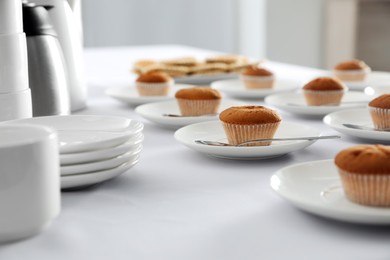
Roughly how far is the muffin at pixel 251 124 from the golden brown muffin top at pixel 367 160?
0.24 metres

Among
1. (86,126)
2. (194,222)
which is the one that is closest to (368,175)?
(194,222)

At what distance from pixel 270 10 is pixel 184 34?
0.55 m

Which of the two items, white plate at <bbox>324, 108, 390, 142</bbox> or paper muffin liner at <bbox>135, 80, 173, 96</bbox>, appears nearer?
white plate at <bbox>324, 108, 390, 142</bbox>

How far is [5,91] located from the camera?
84 cm

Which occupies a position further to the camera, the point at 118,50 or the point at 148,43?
the point at 148,43

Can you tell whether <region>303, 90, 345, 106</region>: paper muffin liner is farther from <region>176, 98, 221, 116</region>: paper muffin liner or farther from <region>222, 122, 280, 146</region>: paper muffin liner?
<region>222, 122, 280, 146</region>: paper muffin liner

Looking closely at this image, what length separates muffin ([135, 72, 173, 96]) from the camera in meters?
1.36

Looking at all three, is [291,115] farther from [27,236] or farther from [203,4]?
[203,4]

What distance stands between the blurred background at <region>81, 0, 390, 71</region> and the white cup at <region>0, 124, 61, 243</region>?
3507 millimetres

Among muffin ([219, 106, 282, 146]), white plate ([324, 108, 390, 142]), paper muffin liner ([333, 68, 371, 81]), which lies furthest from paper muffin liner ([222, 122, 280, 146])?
paper muffin liner ([333, 68, 371, 81])

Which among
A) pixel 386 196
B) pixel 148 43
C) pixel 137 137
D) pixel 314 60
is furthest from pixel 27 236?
pixel 314 60

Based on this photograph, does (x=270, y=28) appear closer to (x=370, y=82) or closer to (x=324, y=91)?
(x=370, y=82)

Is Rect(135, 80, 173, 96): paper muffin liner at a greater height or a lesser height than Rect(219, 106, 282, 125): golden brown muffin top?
lesser

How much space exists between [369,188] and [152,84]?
80 centimetres
